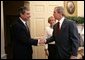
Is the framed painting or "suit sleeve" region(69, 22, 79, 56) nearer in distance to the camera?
"suit sleeve" region(69, 22, 79, 56)

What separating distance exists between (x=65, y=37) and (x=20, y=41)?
2.08ft

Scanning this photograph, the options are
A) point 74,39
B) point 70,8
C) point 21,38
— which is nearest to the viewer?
point 74,39

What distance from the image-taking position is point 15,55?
→ 348 cm

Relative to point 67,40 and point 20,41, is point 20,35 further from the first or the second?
point 67,40

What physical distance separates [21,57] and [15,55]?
0.09 metres

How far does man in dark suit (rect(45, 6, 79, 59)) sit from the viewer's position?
3.17m

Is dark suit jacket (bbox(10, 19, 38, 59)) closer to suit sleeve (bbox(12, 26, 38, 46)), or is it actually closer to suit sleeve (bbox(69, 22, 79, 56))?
suit sleeve (bbox(12, 26, 38, 46))

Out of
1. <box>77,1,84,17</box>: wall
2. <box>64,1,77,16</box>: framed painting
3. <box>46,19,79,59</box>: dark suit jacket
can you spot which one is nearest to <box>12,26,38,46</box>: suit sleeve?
<box>46,19,79,59</box>: dark suit jacket

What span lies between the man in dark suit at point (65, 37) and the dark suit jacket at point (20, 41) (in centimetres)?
41

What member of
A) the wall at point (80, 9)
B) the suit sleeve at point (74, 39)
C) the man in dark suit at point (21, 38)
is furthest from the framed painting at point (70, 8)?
the suit sleeve at point (74, 39)

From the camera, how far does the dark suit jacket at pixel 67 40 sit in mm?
3168

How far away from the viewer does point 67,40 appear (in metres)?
3.23

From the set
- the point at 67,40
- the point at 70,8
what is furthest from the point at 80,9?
the point at 67,40

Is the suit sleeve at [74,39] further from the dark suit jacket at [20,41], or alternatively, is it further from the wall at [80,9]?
the wall at [80,9]
